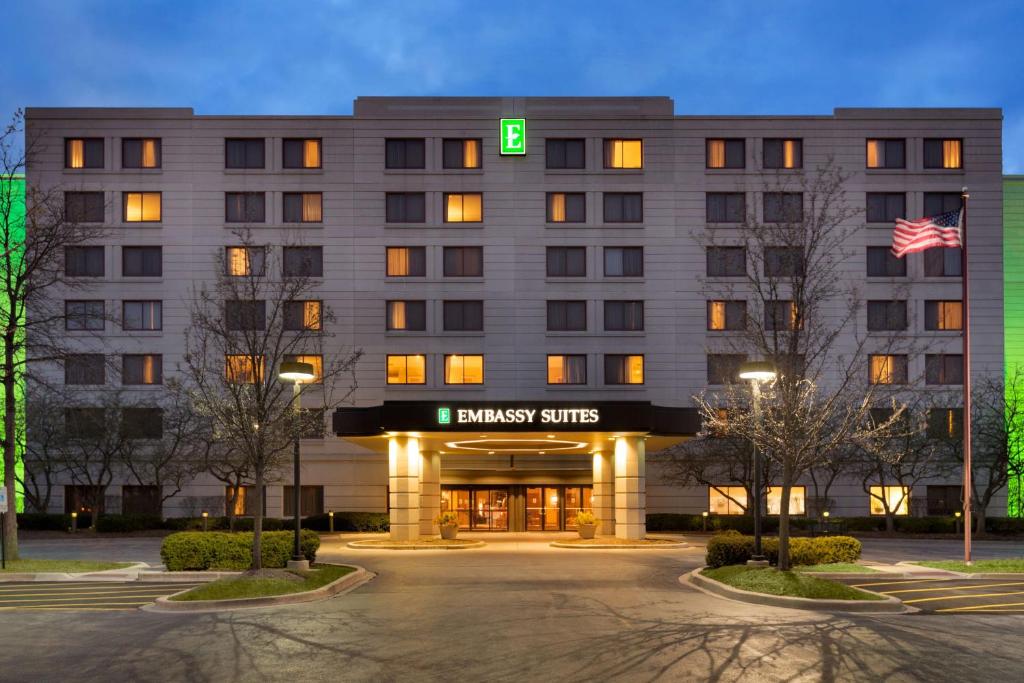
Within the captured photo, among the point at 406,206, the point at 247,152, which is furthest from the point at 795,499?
the point at 247,152

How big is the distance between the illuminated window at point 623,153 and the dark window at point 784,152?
737 centimetres

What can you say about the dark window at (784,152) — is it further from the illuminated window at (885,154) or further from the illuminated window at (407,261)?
the illuminated window at (407,261)

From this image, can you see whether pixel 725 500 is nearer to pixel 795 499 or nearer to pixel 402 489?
pixel 795 499

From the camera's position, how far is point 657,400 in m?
57.6

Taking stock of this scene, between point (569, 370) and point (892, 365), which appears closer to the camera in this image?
point (892, 365)

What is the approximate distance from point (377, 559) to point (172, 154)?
33.5 meters

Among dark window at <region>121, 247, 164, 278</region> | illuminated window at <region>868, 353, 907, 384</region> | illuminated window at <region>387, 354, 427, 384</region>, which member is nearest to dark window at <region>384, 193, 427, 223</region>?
illuminated window at <region>387, 354, 427, 384</region>

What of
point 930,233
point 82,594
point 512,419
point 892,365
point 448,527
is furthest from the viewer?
point 892,365

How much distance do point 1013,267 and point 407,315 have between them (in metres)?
38.2

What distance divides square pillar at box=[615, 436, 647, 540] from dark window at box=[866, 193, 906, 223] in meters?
25.3

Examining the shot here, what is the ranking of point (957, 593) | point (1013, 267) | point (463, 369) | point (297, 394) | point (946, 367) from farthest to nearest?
point (1013, 267) < point (946, 367) < point (463, 369) < point (297, 394) < point (957, 593)

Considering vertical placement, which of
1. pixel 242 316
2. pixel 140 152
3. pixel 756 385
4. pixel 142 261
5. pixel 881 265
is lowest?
pixel 756 385

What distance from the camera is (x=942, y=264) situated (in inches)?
2304

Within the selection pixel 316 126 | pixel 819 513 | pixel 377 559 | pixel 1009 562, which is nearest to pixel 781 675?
pixel 1009 562
